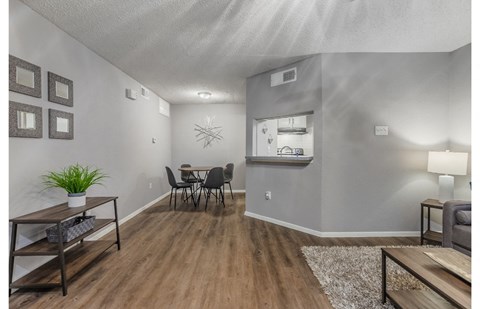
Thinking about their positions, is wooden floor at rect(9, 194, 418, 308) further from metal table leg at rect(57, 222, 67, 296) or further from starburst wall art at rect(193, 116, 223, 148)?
starburst wall art at rect(193, 116, 223, 148)

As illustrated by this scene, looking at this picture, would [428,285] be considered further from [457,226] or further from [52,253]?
[52,253]

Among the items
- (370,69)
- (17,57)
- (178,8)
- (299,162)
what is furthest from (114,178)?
(370,69)

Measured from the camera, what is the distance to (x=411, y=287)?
2.00m

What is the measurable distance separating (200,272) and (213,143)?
4669 mm

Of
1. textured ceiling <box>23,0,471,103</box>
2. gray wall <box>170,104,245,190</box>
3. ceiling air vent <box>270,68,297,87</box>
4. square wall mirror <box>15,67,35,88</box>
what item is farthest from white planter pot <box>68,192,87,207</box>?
gray wall <box>170,104,245,190</box>

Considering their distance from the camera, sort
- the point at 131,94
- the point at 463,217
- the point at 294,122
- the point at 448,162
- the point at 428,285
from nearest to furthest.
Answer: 1. the point at 428,285
2. the point at 463,217
3. the point at 448,162
4. the point at 131,94
5. the point at 294,122

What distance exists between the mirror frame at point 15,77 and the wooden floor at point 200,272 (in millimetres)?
1793

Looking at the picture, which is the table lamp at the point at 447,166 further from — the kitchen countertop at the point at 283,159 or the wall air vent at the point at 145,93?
the wall air vent at the point at 145,93

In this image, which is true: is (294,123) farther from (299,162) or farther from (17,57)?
(17,57)

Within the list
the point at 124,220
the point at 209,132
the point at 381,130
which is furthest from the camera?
the point at 209,132

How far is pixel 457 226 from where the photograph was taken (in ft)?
7.47

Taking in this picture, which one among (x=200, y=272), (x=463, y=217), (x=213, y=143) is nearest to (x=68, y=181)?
(x=200, y=272)

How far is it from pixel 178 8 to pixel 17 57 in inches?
59.5

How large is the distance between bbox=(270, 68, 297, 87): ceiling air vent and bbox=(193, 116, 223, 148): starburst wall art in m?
3.01
